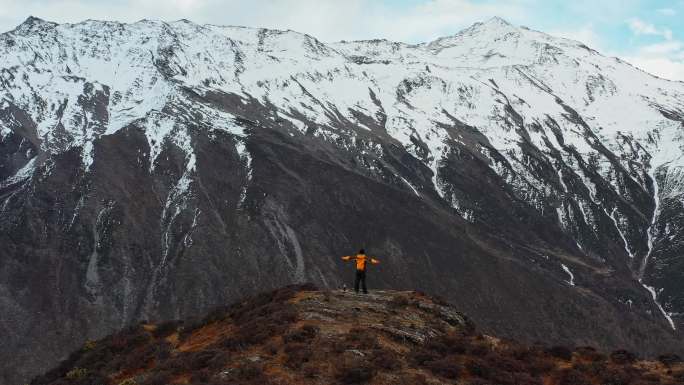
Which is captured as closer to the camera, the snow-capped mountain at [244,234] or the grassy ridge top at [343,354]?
the grassy ridge top at [343,354]

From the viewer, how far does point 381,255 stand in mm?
140875

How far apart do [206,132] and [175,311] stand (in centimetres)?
5934

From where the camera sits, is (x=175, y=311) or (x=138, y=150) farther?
(x=138, y=150)

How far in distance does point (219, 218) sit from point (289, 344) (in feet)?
402

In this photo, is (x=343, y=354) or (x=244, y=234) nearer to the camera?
(x=343, y=354)

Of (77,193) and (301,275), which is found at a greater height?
(77,193)

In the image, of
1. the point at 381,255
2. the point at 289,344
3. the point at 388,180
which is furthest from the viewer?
the point at 388,180

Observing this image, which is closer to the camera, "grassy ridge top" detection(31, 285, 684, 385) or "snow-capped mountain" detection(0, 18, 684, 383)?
"grassy ridge top" detection(31, 285, 684, 385)

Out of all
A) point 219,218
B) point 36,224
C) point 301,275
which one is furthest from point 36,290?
point 301,275

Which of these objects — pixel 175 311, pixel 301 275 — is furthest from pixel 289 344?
pixel 301 275

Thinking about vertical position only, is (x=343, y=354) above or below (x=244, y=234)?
below

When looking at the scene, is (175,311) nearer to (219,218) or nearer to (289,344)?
(219,218)

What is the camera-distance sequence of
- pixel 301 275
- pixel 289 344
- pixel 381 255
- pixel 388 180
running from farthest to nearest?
pixel 388 180
pixel 381 255
pixel 301 275
pixel 289 344

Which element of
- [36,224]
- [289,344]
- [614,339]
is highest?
[36,224]
